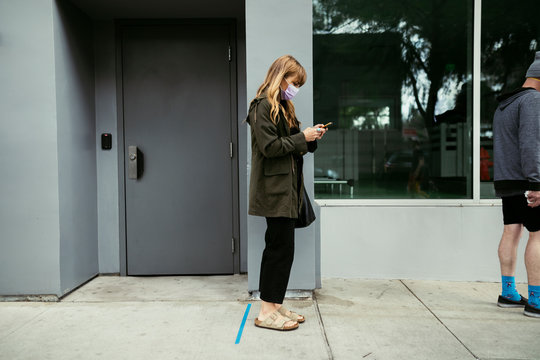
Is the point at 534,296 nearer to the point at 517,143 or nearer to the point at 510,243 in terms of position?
the point at 510,243

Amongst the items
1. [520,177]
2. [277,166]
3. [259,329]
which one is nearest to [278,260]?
[259,329]

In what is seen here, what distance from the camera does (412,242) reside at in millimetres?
4496

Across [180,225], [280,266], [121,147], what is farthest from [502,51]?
[121,147]

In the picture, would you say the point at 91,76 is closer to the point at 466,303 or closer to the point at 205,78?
the point at 205,78

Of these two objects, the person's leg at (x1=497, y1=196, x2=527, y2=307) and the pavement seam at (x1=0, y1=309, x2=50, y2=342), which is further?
the person's leg at (x1=497, y1=196, x2=527, y2=307)

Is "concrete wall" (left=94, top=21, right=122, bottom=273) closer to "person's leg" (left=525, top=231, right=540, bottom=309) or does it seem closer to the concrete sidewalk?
the concrete sidewalk

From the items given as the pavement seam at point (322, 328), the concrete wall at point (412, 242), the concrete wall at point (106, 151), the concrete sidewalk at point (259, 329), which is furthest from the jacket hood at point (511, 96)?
the concrete wall at point (106, 151)

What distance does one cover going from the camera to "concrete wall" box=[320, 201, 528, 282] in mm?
4438

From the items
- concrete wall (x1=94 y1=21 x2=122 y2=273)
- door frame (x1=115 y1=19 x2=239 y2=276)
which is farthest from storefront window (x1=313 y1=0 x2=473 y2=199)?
concrete wall (x1=94 y1=21 x2=122 y2=273)

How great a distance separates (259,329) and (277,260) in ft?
1.67

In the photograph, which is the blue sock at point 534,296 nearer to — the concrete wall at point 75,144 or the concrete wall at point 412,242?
the concrete wall at point 412,242

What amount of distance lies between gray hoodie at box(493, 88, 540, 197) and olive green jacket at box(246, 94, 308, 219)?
1663 millimetres

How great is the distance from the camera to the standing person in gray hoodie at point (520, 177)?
10.6 feet

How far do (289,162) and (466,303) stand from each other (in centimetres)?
206
